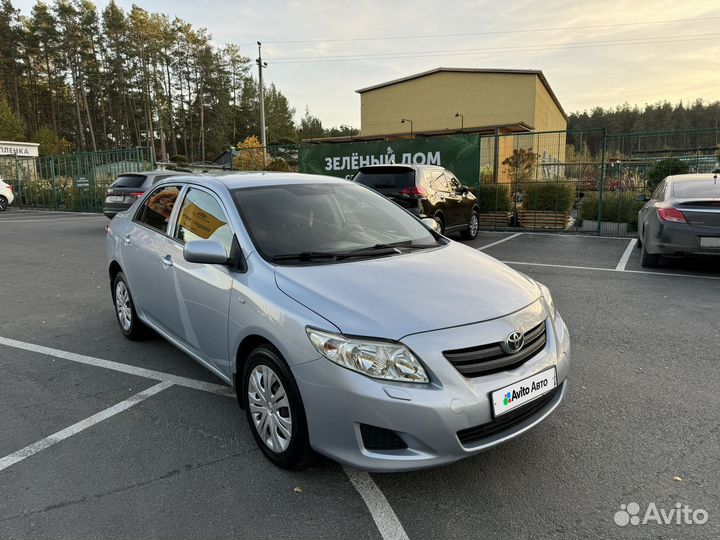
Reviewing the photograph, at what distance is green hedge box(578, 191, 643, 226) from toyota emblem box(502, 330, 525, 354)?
12265 millimetres

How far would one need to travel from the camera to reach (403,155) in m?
15.1

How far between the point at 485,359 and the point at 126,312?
12.5 feet

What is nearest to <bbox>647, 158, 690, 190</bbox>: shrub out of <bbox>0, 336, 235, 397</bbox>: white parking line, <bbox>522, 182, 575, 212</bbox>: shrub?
<bbox>522, 182, 575, 212</bbox>: shrub

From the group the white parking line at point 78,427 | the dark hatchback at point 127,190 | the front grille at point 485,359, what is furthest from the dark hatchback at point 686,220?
the dark hatchback at point 127,190

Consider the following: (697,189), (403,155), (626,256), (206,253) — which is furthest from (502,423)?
(403,155)

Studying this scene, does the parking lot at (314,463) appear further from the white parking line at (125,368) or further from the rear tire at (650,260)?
the rear tire at (650,260)

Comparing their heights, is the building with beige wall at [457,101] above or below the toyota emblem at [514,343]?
above

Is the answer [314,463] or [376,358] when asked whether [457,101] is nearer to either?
[314,463]

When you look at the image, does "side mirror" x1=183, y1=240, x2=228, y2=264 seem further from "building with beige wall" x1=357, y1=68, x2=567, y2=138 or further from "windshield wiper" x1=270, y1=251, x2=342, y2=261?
"building with beige wall" x1=357, y1=68, x2=567, y2=138

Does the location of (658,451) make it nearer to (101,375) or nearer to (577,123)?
(101,375)

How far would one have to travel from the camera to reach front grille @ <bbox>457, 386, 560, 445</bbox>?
2.33 meters

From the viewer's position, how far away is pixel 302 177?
13.3 ft

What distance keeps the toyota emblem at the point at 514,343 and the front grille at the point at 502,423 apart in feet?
0.95

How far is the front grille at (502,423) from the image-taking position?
2.33 metres
